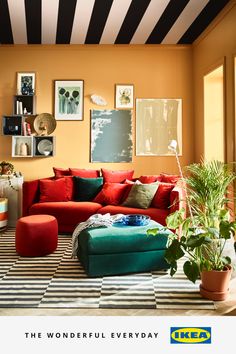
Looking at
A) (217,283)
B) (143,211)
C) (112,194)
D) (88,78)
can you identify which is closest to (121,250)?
(217,283)

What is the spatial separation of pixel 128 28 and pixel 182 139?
215cm

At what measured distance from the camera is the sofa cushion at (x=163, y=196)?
515 centimetres

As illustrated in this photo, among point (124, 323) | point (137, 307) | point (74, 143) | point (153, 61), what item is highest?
point (153, 61)

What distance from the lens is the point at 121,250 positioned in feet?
11.9

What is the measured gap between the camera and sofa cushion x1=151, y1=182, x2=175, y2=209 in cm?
515

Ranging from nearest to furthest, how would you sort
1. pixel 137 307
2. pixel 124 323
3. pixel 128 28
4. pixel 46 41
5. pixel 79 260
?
pixel 124 323 < pixel 137 307 < pixel 79 260 < pixel 128 28 < pixel 46 41

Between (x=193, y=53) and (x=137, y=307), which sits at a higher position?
(x=193, y=53)

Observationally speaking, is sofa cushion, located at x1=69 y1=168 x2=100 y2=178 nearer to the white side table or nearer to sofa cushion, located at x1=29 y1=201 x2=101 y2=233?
sofa cushion, located at x1=29 y1=201 x2=101 y2=233

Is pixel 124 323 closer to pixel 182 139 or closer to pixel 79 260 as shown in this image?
pixel 79 260

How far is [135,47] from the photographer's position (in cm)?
666

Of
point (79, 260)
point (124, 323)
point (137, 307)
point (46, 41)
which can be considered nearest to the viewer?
point (124, 323)

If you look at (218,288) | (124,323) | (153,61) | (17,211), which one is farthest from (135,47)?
(124,323)

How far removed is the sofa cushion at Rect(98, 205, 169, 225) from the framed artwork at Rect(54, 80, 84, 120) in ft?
7.02

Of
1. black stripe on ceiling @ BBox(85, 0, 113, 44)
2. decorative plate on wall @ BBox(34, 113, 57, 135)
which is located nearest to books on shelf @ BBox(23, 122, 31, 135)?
decorative plate on wall @ BBox(34, 113, 57, 135)
